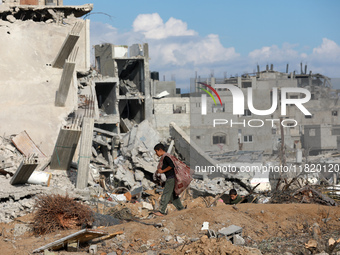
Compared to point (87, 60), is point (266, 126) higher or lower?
lower

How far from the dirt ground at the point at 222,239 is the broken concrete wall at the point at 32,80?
5234 mm

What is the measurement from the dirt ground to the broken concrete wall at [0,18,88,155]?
523 cm

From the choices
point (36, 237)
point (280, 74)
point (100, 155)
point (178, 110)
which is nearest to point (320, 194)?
point (36, 237)

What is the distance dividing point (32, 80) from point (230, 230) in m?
8.42

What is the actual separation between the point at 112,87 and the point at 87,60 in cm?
1921

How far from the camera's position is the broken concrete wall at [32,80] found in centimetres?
1185

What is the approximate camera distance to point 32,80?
1247 cm

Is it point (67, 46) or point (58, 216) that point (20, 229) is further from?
point (67, 46)

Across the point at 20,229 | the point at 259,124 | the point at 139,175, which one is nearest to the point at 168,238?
the point at 20,229

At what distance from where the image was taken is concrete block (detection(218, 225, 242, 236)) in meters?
5.64

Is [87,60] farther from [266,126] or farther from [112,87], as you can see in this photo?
[266,126]

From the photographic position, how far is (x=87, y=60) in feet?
43.7

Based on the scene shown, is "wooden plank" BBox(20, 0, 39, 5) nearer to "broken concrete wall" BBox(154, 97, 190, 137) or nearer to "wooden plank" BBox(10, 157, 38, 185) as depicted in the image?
"wooden plank" BBox(10, 157, 38, 185)

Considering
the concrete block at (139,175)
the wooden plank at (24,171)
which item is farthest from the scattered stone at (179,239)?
the concrete block at (139,175)
